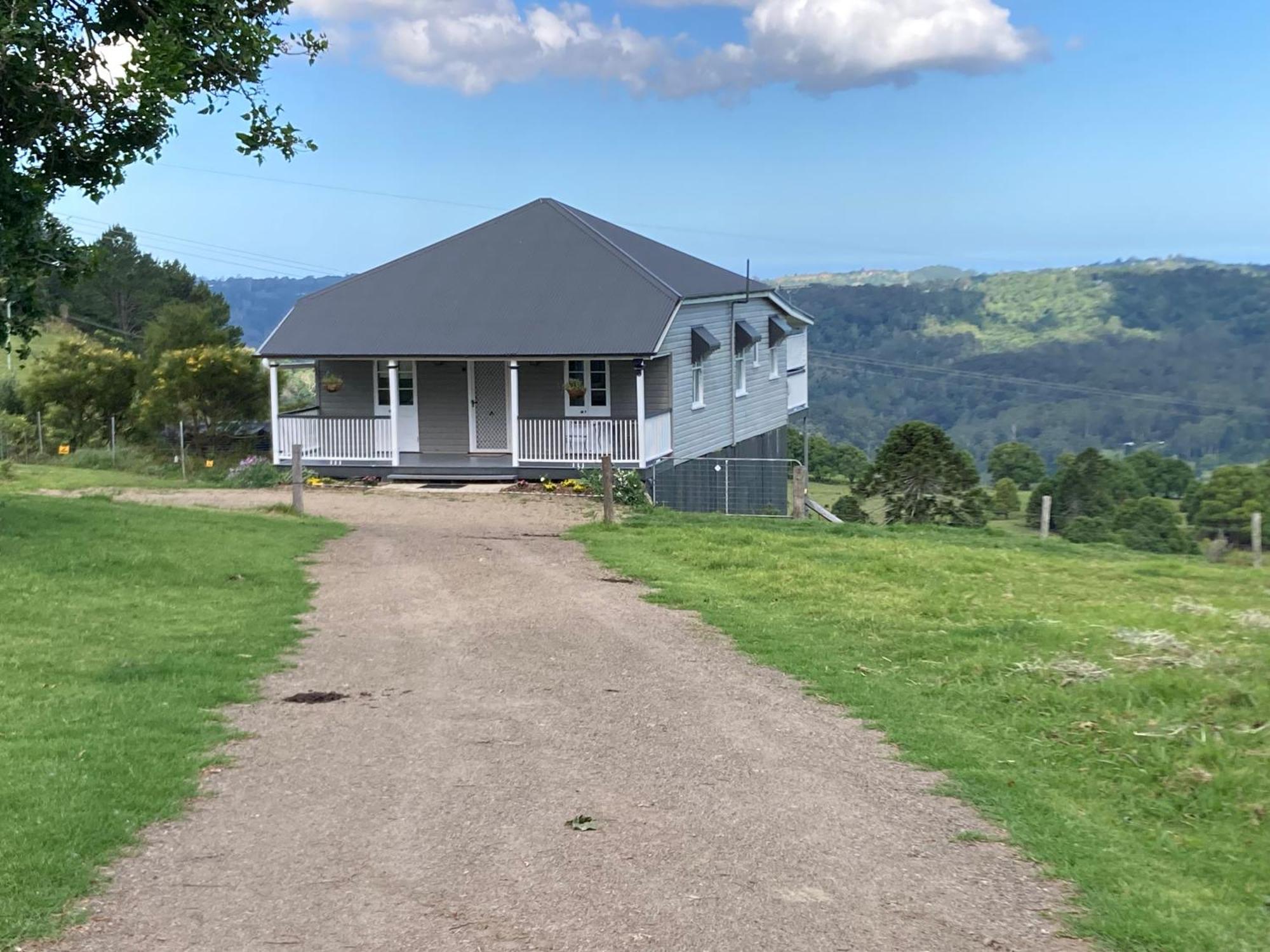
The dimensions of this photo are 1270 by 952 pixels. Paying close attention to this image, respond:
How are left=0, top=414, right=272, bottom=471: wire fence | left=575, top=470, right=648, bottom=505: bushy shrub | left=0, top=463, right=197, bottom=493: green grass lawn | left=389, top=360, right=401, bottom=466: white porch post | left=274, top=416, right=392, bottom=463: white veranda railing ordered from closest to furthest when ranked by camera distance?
left=575, top=470, right=648, bottom=505: bushy shrub, left=0, top=463, right=197, bottom=493: green grass lawn, left=389, top=360, right=401, bottom=466: white porch post, left=274, top=416, right=392, bottom=463: white veranda railing, left=0, top=414, right=272, bottom=471: wire fence

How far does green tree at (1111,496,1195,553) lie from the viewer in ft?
86.7

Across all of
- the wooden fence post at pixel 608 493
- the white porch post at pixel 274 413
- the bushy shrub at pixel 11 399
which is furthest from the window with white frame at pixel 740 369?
the bushy shrub at pixel 11 399

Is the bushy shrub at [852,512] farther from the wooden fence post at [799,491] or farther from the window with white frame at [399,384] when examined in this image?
the window with white frame at [399,384]

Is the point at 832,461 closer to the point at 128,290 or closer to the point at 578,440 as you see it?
the point at 578,440

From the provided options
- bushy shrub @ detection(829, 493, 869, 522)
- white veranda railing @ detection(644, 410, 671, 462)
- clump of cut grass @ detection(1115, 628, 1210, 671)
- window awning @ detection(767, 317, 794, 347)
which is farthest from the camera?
window awning @ detection(767, 317, 794, 347)

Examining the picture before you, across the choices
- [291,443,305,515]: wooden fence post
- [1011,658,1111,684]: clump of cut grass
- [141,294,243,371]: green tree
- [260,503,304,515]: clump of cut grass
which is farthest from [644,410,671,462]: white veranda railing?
[1011,658,1111,684]: clump of cut grass

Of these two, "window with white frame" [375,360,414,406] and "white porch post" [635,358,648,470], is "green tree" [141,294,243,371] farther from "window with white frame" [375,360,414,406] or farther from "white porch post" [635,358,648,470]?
"white porch post" [635,358,648,470]

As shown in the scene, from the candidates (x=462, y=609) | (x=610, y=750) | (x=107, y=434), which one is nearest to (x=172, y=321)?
(x=107, y=434)

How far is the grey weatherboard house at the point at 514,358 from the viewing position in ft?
83.5

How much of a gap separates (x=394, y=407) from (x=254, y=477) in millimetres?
3014

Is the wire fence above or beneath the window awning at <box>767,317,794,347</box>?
beneath

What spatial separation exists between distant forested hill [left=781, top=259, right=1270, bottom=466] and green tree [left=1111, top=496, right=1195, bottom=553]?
47.6 feet

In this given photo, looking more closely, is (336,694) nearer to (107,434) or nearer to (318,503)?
(318,503)

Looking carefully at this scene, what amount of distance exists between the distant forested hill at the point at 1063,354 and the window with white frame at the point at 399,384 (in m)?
28.2
